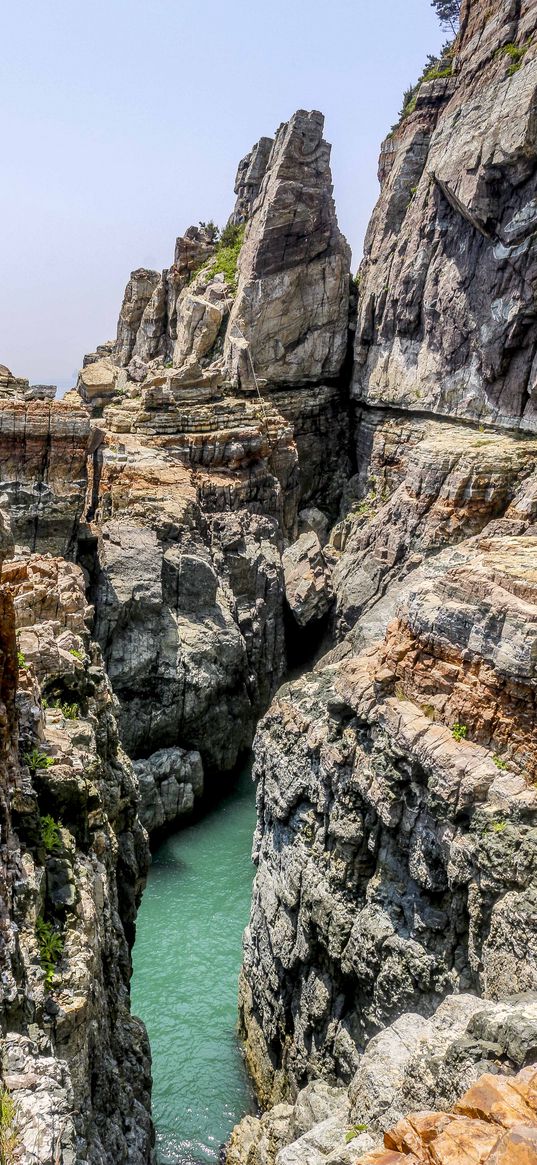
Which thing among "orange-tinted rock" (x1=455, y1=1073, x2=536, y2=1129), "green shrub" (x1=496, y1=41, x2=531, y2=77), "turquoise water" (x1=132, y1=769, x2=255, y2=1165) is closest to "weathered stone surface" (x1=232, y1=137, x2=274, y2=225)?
"green shrub" (x1=496, y1=41, x2=531, y2=77)

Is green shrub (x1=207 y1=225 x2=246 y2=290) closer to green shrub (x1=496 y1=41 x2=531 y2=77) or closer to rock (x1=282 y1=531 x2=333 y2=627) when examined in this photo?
green shrub (x1=496 y1=41 x2=531 y2=77)

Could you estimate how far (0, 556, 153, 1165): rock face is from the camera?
7392mm

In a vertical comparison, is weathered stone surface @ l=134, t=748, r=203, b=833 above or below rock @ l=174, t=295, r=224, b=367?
below

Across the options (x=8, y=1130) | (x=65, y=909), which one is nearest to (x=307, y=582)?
(x=65, y=909)

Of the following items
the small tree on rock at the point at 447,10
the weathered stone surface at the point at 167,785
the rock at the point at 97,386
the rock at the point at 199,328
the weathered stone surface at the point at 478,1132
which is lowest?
the weathered stone surface at the point at 167,785

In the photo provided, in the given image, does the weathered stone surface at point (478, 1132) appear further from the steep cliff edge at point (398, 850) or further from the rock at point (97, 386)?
the rock at point (97, 386)

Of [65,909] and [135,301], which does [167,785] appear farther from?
[135,301]

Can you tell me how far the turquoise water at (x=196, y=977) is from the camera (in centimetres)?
1703

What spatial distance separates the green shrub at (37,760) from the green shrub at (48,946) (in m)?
2.25

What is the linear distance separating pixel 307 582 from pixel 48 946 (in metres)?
25.4

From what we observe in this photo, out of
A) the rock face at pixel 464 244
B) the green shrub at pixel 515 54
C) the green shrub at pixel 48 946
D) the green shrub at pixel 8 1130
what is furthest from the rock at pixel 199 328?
the green shrub at pixel 8 1130

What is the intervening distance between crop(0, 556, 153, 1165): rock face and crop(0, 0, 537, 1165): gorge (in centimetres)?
5

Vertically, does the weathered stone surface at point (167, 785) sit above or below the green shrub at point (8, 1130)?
below

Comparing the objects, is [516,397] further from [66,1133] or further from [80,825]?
[66,1133]
